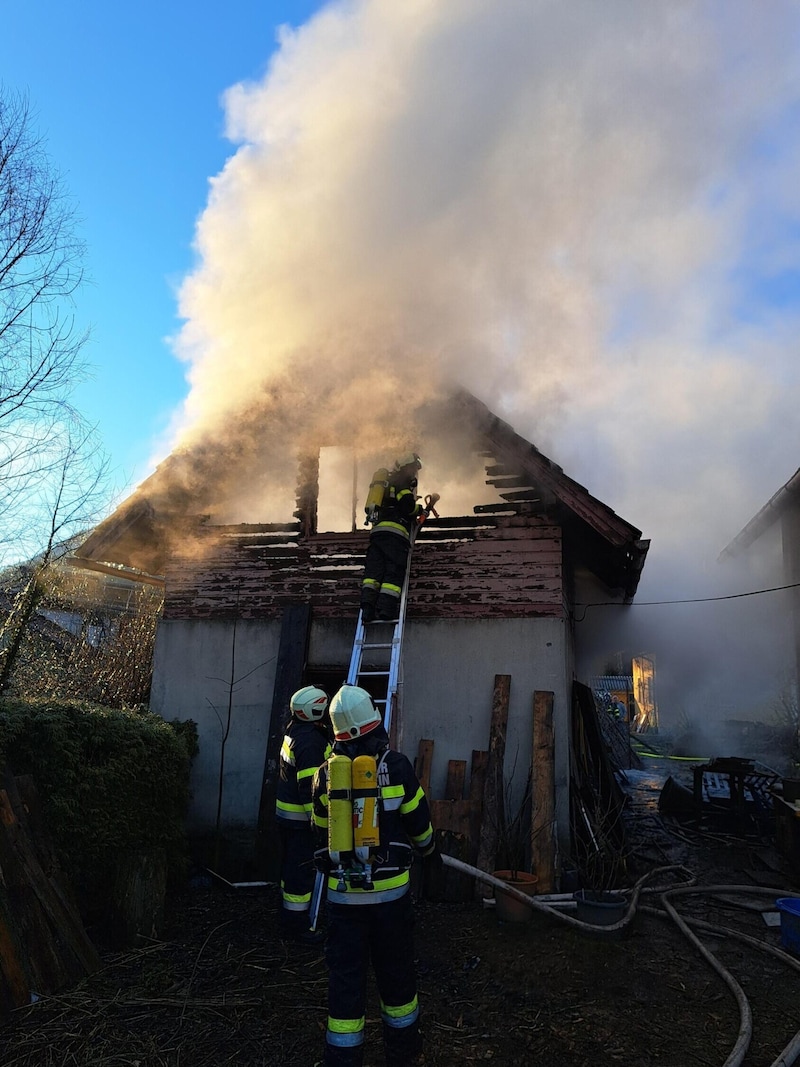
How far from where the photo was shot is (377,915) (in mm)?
3293

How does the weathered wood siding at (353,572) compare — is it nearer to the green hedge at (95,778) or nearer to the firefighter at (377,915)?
the green hedge at (95,778)

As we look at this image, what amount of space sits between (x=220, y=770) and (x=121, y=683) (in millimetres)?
4803

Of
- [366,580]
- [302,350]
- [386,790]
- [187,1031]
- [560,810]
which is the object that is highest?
[302,350]

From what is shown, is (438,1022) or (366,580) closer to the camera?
(438,1022)

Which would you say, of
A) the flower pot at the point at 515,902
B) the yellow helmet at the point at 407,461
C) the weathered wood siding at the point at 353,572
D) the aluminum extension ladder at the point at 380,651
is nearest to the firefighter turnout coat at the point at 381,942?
the flower pot at the point at 515,902

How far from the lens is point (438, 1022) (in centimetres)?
388

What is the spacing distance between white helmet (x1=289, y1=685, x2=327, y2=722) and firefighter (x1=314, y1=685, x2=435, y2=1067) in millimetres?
1670

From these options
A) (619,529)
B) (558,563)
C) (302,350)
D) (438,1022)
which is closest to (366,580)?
(558,563)

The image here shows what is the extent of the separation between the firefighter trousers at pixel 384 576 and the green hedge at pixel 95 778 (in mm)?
Result: 2316

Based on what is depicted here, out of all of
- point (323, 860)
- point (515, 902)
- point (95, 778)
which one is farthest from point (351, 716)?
point (95, 778)

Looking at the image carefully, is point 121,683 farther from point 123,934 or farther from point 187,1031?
point 187,1031

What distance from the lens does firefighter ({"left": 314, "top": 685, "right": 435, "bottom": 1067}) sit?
316cm

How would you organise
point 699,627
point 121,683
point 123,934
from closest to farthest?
point 123,934 < point 121,683 < point 699,627

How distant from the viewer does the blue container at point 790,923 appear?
502 centimetres
